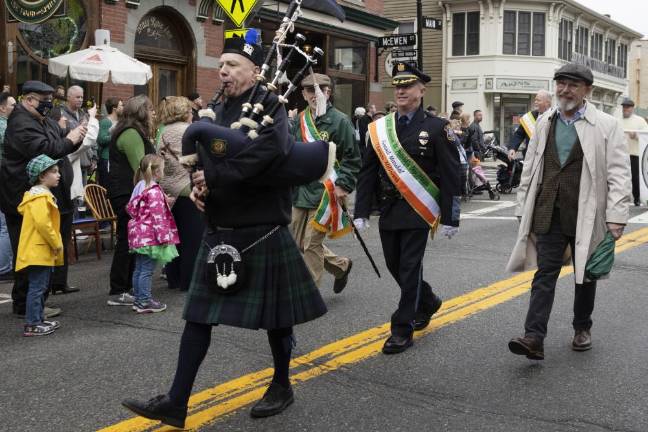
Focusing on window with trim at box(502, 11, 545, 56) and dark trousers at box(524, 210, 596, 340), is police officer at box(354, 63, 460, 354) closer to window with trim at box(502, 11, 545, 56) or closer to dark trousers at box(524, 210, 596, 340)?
dark trousers at box(524, 210, 596, 340)

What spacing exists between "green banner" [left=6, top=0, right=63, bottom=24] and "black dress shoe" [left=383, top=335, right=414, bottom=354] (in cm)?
765

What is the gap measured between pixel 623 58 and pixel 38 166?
5153cm

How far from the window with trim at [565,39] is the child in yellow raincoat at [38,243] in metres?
39.0

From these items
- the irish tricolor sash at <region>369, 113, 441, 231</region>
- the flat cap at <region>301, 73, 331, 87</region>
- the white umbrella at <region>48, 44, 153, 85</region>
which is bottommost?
the irish tricolor sash at <region>369, 113, 441, 231</region>

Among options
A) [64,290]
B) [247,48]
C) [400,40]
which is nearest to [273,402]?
[247,48]

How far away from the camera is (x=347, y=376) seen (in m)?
5.07

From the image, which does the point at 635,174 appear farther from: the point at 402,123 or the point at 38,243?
the point at 38,243

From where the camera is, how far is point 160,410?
4.00 meters

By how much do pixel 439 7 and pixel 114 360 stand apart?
121ft

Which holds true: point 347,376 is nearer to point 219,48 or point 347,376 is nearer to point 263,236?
point 263,236

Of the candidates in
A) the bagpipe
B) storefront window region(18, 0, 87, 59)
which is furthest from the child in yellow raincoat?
storefront window region(18, 0, 87, 59)

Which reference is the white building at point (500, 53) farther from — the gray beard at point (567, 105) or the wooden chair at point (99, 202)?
the gray beard at point (567, 105)

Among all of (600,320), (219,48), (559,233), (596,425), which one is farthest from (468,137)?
(596,425)

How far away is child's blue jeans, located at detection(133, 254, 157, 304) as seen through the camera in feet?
23.0
